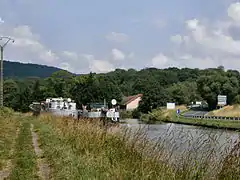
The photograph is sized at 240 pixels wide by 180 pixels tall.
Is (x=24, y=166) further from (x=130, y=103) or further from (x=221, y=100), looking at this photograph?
(x=130, y=103)

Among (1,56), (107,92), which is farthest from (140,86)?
(1,56)

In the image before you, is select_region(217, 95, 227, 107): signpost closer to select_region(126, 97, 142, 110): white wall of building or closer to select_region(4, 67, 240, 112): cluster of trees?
select_region(4, 67, 240, 112): cluster of trees

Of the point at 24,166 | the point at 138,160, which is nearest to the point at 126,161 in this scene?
the point at 138,160

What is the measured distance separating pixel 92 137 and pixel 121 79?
156908 mm

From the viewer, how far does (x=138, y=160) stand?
33.2ft

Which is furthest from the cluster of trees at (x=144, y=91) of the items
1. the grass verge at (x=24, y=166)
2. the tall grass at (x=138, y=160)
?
the grass verge at (x=24, y=166)

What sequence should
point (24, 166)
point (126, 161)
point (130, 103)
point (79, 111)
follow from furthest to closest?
point (130, 103) < point (79, 111) < point (24, 166) < point (126, 161)

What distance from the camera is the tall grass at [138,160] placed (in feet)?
27.6

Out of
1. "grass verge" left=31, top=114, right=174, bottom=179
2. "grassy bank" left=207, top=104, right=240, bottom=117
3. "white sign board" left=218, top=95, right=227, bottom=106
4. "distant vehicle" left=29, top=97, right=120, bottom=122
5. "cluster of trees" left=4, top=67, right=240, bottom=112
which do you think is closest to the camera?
"grass verge" left=31, top=114, right=174, bottom=179

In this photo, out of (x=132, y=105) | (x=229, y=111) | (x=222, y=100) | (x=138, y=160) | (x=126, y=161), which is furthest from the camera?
(x=132, y=105)

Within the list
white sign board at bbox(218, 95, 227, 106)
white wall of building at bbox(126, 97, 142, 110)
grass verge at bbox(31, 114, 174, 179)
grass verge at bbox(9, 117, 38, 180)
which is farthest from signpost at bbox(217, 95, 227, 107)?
grass verge at bbox(9, 117, 38, 180)

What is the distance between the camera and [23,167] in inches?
405

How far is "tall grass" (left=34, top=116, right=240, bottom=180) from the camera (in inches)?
331

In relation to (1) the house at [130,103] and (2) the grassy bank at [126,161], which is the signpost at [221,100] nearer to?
(1) the house at [130,103]
